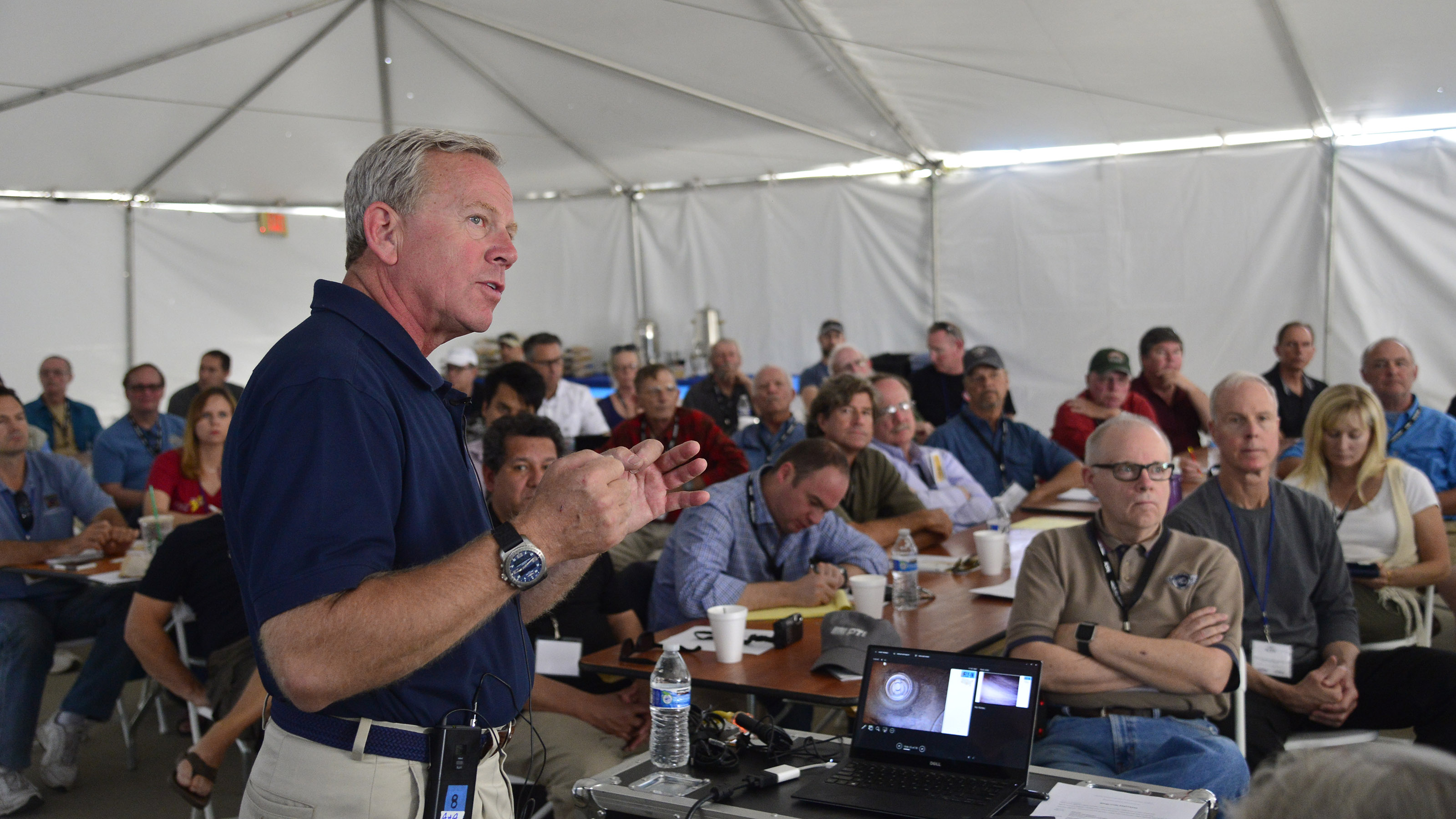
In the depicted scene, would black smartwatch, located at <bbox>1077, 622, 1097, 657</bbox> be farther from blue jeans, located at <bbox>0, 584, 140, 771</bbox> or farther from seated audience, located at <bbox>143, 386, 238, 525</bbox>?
seated audience, located at <bbox>143, 386, 238, 525</bbox>

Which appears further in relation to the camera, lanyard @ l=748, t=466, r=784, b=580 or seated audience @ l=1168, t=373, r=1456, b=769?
lanyard @ l=748, t=466, r=784, b=580

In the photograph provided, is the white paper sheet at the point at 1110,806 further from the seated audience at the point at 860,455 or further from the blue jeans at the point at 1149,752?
the seated audience at the point at 860,455

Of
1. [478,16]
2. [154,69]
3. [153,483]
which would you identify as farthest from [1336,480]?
[154,69]

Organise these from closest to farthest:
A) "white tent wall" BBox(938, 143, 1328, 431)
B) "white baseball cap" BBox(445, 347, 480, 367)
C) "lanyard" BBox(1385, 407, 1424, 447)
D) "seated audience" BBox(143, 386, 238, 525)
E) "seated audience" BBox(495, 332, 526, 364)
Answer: "seated audience" BBox(143, 386, 238, 525), "lanyard" BBox(1385, 407, 1424, 447), "white tent wall" BBox(938, 143, 1328, 431), "white baseball cap" BBox(445, 347, 480, 367), "seated audience" BBox(495, 332, 526, 364)

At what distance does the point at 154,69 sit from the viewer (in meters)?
7.11

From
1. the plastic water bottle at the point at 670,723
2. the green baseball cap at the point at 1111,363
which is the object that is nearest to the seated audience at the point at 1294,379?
the green baseball cap at the point at 1111,363

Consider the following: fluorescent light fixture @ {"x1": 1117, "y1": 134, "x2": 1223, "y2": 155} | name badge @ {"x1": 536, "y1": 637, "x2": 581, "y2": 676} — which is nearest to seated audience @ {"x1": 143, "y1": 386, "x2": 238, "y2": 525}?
name badge @ {"x1": 536, "y1": 637, "x2": 581, "y2": 676}

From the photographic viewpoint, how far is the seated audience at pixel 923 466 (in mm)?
5246

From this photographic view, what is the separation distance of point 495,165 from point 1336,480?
12.5 ft

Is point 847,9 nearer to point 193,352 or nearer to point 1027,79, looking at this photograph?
point 1027,79

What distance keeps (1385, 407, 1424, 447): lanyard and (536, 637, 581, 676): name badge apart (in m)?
4.33

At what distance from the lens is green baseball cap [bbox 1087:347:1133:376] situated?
6.11m

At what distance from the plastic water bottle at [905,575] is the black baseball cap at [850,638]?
56 cm

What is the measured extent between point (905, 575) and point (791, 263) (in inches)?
275
